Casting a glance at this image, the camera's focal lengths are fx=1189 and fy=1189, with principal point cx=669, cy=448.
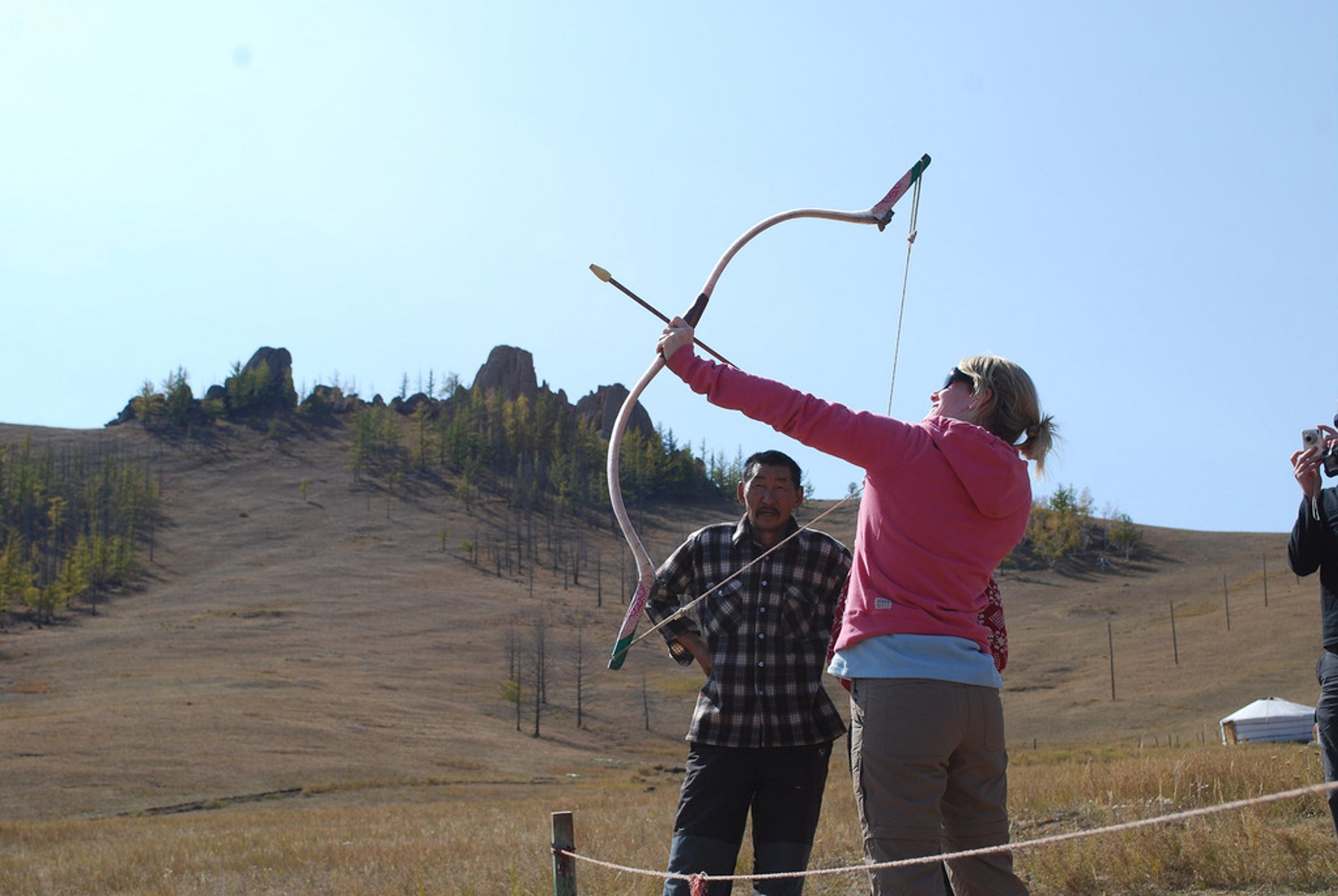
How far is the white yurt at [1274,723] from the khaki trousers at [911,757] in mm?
35291

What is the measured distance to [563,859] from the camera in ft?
17.3

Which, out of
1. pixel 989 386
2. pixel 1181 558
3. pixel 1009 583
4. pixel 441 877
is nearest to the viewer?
pixel 989 386

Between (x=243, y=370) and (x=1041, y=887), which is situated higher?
(x=243, y=370)

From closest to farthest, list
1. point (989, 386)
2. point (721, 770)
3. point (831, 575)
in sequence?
point (989, 386), point (721, 770), point (831, 575)

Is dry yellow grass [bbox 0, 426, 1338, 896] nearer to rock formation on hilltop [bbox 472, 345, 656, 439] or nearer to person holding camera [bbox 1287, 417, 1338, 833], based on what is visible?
person holding camera [bbox 1287, 417, 1338, 833]

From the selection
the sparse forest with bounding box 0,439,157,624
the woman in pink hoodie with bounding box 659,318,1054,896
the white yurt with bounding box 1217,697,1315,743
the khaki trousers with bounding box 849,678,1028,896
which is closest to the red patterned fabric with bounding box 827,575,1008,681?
the woman in pink hoodie with bounding box 659,318,1054,896

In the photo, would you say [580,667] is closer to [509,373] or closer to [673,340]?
[673,340]

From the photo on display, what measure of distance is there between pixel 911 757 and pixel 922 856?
280 millimetres

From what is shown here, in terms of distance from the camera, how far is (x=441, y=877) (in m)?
8.41

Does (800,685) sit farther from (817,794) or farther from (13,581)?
(13,581)

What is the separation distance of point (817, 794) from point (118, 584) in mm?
110405

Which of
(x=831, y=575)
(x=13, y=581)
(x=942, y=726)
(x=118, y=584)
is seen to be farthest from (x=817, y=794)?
(x=118, y=584)

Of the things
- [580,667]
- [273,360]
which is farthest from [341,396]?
[580,667]

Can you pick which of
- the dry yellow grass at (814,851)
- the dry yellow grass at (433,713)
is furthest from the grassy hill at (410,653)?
the dry yellow grass at (814,851)
